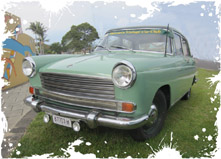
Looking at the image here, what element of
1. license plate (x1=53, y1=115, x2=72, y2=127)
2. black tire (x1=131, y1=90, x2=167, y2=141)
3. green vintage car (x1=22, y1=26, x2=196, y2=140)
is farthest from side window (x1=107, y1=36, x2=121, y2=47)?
license plate (x1=53, y1=115, x2=72, y2=127)

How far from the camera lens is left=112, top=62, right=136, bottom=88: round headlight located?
1779 millimetres

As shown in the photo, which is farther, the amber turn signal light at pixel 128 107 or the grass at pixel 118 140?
the grass at pixel 118 140

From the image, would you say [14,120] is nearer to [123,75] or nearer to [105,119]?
[105,119]

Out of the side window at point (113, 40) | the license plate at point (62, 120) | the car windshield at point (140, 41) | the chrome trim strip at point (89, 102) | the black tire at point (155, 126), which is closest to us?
the chrome trim strip at point (89, 102)

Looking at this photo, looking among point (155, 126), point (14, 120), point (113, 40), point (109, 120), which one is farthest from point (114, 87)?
point (14, 120)

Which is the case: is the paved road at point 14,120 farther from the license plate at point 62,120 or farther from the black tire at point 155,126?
the black tire at point 155,126

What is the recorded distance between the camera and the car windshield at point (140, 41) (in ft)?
9.38

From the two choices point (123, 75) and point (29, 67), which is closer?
point (123, 75)

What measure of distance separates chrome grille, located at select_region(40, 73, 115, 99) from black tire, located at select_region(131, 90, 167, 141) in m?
0.73

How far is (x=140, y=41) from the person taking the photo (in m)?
2.95

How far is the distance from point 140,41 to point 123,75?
4.39ft

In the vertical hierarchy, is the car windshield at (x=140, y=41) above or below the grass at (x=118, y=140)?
above

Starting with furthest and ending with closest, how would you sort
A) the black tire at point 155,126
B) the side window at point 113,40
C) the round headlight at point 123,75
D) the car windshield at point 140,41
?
1. the side window at point 113,40
2. the car windshield at point 140,41
3. the black tire at point 155,126
4. the round headlight at point 123,75

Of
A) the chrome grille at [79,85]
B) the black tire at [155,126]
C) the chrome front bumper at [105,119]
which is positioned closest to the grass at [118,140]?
the black tire at [155,126]
